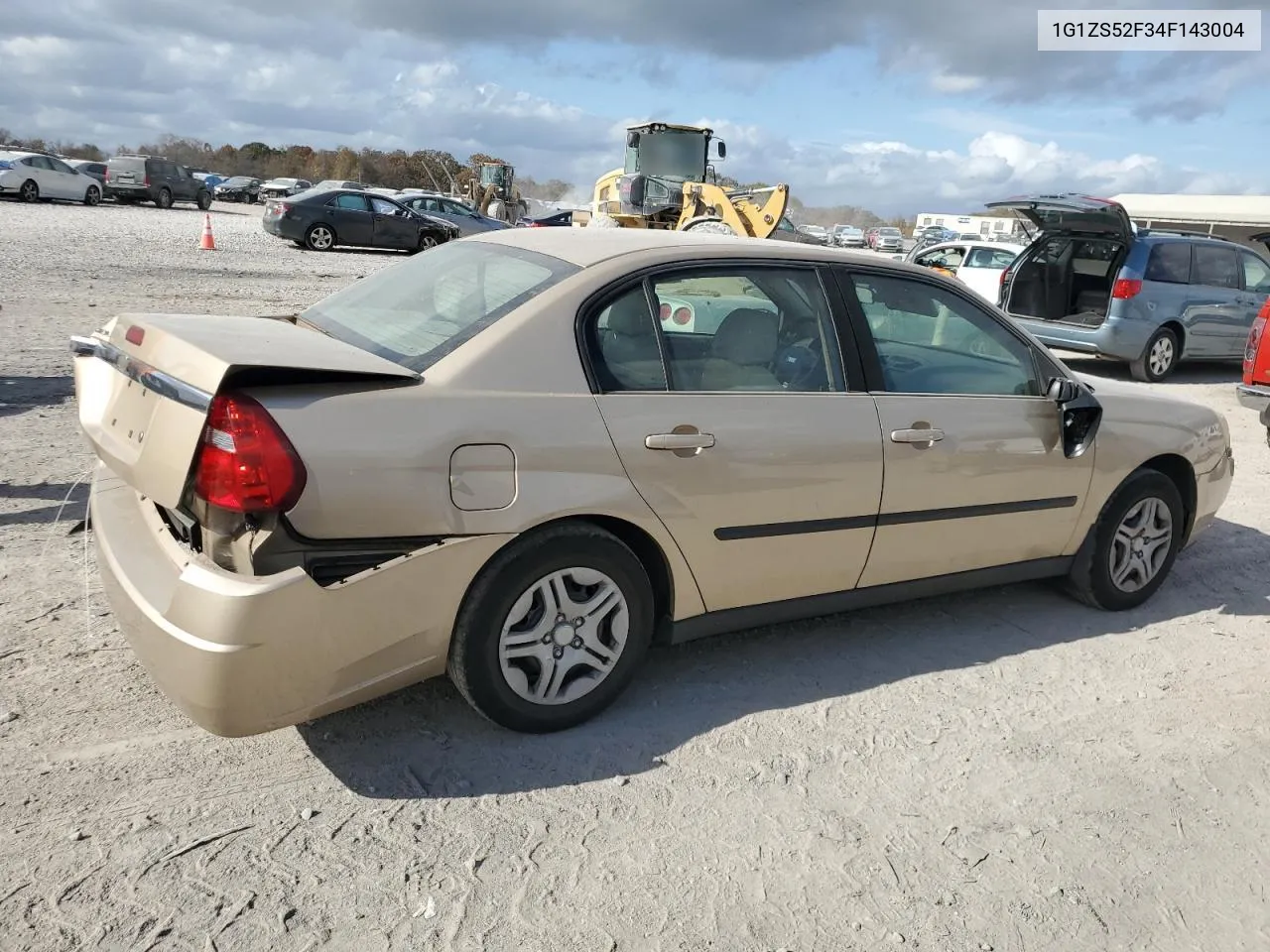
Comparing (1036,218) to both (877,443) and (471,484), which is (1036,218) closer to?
(877,443)

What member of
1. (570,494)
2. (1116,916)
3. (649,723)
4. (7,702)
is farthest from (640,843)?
(7,702)

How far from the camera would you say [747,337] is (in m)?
3.79

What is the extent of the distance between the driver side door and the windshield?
1842 centimetres

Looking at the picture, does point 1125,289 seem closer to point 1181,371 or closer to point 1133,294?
point 1133,294

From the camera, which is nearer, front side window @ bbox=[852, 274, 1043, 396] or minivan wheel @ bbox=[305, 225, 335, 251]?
front side window @ bbox=[852, 274, 1043, 396]

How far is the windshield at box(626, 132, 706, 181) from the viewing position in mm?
21875

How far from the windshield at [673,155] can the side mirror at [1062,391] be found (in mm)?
18447

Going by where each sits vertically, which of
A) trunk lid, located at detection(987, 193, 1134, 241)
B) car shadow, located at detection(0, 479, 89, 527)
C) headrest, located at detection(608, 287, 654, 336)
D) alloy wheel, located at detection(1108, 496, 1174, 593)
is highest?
trunk lid, located at detection(987, 193, 1134, 241)

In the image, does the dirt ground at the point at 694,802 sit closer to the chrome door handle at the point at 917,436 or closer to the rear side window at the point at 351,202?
the chrome door handle at the point at 917,436

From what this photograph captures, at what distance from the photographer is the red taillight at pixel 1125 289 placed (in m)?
11.5

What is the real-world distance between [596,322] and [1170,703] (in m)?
2.64

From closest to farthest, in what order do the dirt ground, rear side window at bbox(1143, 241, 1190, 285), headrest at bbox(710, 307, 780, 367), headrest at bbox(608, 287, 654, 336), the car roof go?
the dirt ground < headrest at bbox(608, 287, 654, 336) < the car roof < headrest at bbox(710, 307, 780, 367) < rear side window at bbox(1143, 241, 1190, 285)

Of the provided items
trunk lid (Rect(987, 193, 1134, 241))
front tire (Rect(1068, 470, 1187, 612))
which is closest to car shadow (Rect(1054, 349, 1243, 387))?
trunk lid (Rect(987, 193, 1134, 241))

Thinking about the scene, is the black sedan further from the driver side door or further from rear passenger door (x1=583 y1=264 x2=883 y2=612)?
rear passenger door (x1=583 y1=264 x2=883 y2=612)
